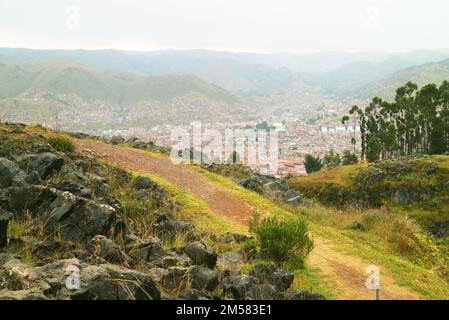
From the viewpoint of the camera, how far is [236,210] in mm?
17984

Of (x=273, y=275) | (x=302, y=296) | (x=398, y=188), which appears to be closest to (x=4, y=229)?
(x=273, y=275)

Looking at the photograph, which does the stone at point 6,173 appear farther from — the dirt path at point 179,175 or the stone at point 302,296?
the dirt path at point 179,175

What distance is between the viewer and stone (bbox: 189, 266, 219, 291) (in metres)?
7.41

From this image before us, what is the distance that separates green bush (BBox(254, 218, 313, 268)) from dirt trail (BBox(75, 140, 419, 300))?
2.51 feet

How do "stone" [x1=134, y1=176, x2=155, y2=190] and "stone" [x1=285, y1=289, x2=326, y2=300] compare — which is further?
"stone" [x1=134, y1=176, x2=155, y2=190]

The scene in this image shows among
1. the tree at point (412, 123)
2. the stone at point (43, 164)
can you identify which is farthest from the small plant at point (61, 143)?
the tree at point (412, 123)

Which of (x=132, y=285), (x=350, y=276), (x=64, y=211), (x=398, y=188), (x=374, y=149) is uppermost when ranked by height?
(x=64, y=211)

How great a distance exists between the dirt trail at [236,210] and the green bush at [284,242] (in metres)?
0.76

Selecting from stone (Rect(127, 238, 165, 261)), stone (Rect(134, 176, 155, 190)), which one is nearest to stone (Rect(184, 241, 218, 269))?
stone (Rect(127, 238, 165, 261))

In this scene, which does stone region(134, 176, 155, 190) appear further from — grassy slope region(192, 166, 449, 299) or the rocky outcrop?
the rocky outcrop

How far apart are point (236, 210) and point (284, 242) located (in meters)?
7.34

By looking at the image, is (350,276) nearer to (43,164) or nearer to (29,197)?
(29,197)
